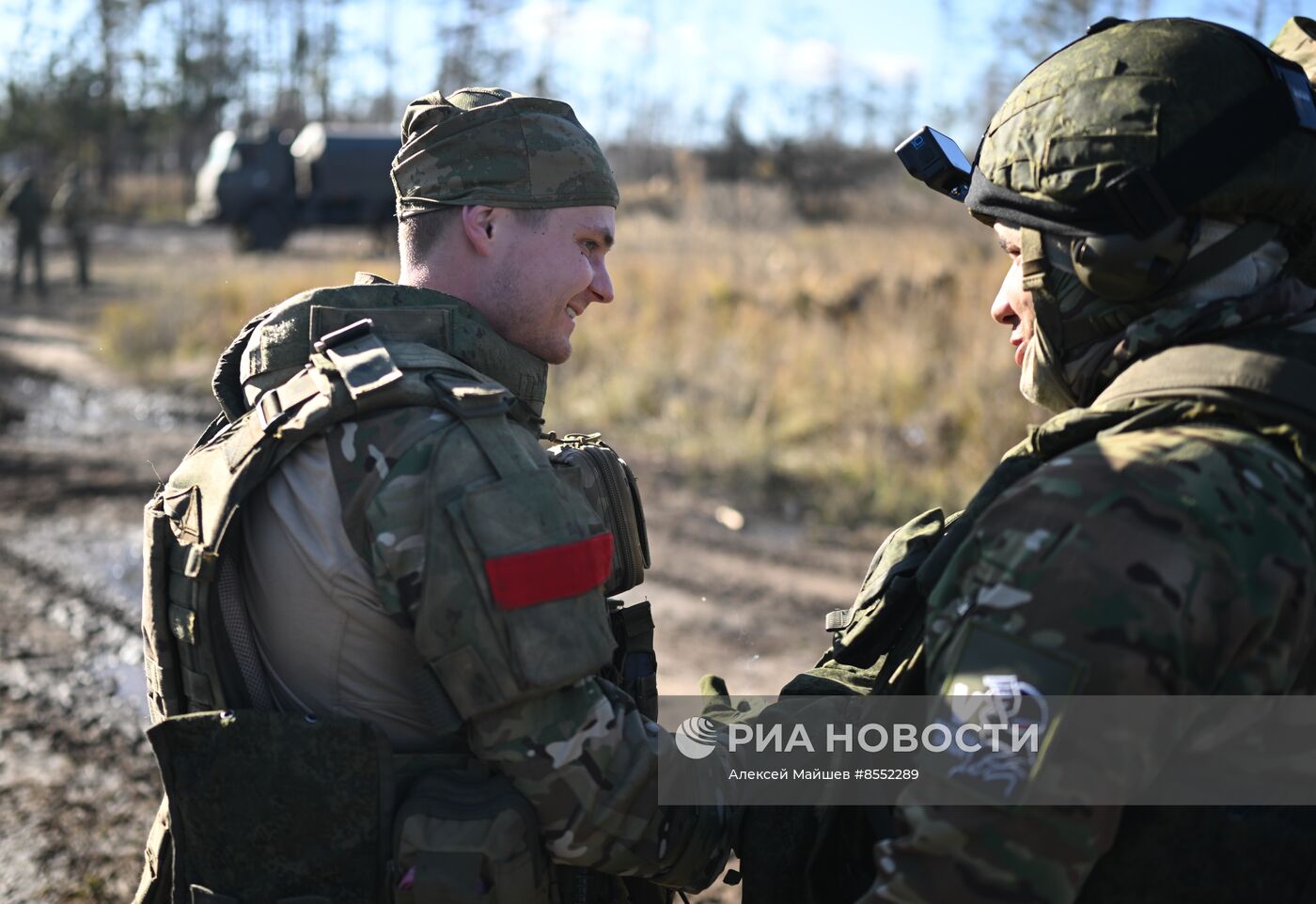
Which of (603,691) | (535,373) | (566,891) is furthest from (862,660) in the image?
(535,373)

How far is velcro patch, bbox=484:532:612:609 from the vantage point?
Answer: 5.90 feet

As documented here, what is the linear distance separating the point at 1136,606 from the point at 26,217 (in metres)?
20.7

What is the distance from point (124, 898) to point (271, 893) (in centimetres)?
195

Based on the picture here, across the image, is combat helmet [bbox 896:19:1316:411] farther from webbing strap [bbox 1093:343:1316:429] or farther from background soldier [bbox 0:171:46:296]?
background soldier [bbox 0:171:46:296]

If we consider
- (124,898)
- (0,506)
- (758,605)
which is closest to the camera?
(124,898)

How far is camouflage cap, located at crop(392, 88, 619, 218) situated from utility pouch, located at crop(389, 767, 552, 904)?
1.15m

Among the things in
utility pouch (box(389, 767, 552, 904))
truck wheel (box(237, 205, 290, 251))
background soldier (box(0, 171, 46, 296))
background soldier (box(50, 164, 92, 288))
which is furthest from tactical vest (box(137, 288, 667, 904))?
truck wheel (box(237, 205, 290, 251))

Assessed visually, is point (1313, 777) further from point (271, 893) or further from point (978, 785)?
point (271, 893)

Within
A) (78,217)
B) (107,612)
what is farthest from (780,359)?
(78,217)

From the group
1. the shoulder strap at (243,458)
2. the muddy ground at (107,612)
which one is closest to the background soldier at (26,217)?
the muddy ground at (107,612)

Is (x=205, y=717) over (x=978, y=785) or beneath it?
beneath

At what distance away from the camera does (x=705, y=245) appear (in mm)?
16125

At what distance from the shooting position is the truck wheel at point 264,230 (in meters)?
24.3

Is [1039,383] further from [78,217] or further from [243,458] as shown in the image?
[78,217]
